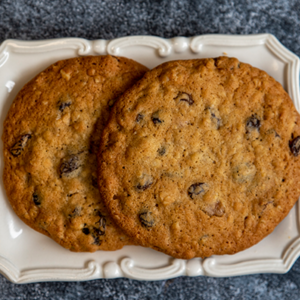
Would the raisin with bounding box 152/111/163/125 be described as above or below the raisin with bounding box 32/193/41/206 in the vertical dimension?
above

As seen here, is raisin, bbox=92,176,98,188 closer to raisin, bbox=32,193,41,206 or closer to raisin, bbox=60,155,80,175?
raisin, bbox=60,155,80,175

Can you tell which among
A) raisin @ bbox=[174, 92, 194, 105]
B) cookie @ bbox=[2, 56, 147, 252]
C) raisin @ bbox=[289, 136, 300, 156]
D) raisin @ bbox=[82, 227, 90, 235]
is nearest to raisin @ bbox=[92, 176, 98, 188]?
cookie @ bbox=[2, 56, 147, 252]

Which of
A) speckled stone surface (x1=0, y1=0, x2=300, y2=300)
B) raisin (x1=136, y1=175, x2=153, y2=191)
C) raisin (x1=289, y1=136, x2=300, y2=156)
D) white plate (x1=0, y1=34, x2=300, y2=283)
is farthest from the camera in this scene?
speckled stone surface (x1=0, y1=0, x2=300, y2=300)

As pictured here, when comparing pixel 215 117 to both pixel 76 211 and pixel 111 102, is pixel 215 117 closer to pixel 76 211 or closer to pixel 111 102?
pixel 111 102

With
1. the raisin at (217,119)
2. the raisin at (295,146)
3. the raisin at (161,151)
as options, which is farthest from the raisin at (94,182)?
the raisin at (295,146)

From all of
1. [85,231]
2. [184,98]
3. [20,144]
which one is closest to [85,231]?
[85,231]

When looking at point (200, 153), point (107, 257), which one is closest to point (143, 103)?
point (200, 153)

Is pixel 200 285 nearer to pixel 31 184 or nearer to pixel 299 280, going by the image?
pixel 299 280
